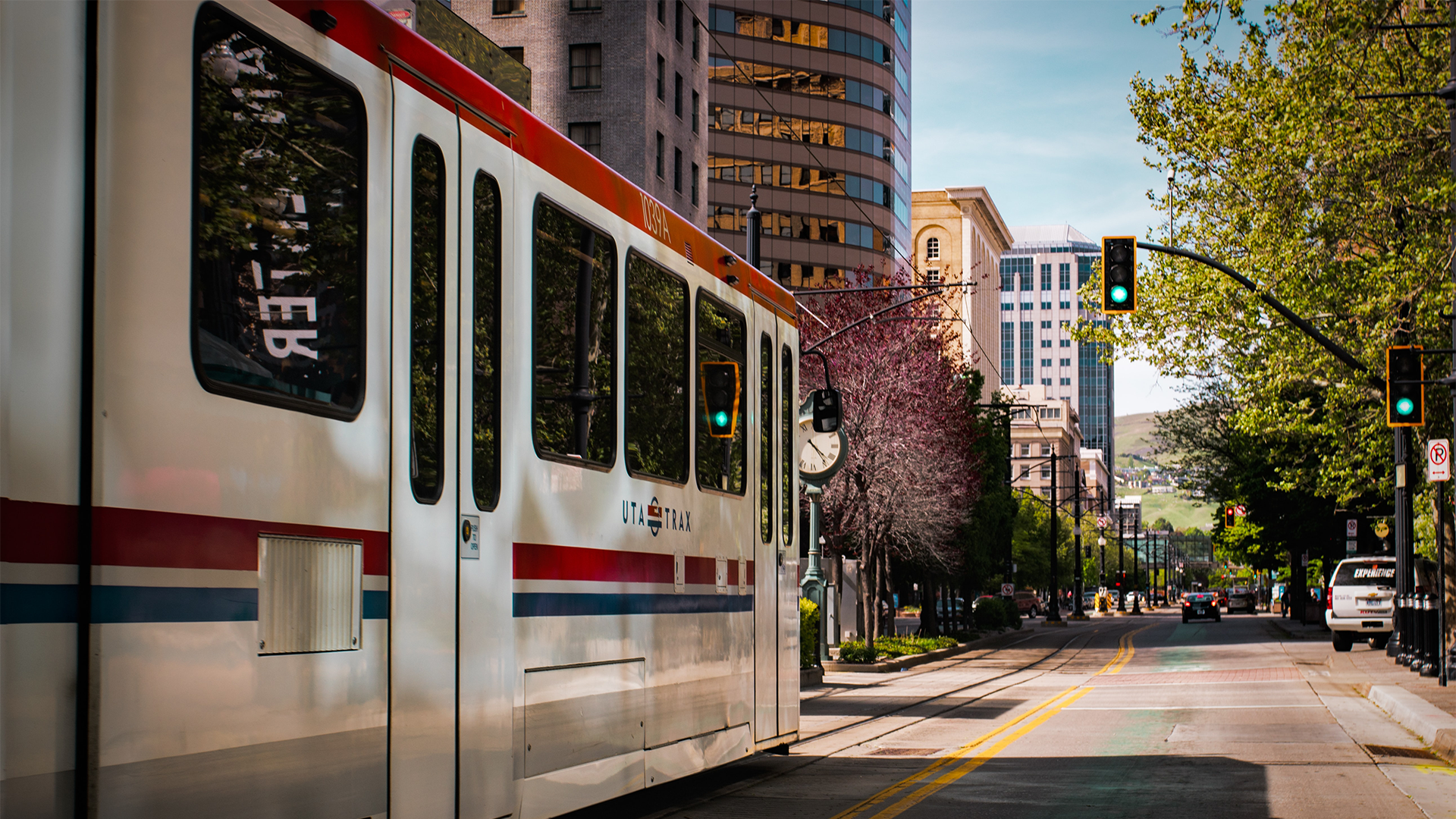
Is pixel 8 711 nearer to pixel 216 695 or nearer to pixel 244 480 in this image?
pixel 216 695

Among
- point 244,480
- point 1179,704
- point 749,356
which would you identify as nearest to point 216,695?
point 244,480

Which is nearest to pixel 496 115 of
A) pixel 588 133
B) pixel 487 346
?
pixel 487 346

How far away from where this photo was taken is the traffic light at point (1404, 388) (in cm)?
1948

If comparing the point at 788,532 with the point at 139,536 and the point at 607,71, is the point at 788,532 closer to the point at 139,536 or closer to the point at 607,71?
the point at 139,536

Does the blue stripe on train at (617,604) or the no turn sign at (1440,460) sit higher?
the no turn sign at (1440,460)

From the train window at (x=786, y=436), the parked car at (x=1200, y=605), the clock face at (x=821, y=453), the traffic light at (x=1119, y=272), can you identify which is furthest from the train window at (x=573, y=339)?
the parked car at (x=1200, y=605)

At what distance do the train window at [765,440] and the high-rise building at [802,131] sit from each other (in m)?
73.2

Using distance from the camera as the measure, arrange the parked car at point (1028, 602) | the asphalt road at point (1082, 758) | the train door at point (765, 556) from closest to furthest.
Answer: the asphalt road at point (1082, 758) → the train door at point (765, 556) → the parked car at point (1028, 602)

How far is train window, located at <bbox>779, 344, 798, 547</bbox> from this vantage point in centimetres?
1064

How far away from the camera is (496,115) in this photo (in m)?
6.18

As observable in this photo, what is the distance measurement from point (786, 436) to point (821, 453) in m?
8.52

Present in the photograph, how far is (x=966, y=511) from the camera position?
1576 inches

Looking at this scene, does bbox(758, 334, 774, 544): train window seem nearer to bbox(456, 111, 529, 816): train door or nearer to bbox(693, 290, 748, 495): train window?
bbox(693, 290, 748, 495): train window

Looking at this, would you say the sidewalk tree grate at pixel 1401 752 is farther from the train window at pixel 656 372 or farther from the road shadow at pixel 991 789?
the train window at pixel 656 372
